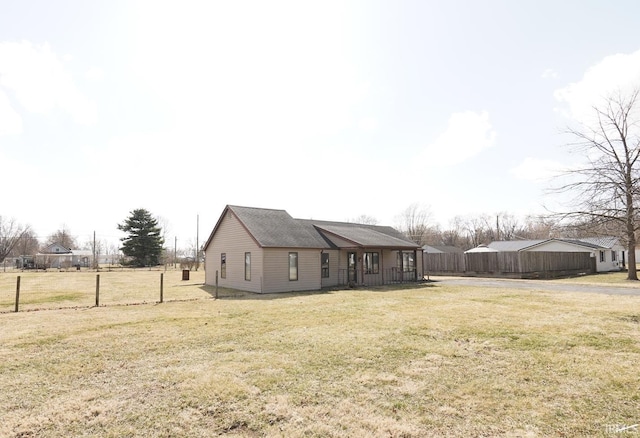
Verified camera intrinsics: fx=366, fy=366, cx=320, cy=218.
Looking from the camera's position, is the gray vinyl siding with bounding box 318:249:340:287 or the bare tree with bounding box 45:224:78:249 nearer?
the gray vinyl siding with bounding box 318:249:340:287

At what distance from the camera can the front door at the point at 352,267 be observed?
22.9 metres

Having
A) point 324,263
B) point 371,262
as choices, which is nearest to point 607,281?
point 371,262

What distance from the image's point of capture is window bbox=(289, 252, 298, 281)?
65.8ft

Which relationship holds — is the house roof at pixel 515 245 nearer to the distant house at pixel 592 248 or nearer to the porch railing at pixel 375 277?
→ the distant house at pixel 592 248

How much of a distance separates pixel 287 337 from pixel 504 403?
4982mm

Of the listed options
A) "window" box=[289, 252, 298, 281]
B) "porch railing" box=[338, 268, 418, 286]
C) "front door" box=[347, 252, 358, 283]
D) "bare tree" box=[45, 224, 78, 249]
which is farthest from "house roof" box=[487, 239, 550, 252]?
"bare tree" box=[45, 224, 78, 249]

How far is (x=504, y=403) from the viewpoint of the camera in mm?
4836

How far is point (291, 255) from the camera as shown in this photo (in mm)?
20172

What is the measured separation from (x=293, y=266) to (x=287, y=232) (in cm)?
234

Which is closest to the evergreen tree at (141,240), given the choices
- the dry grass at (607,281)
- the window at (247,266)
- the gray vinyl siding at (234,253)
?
the gray vinyl siding at (234,253)

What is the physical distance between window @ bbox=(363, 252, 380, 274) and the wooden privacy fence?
→ 12379mm

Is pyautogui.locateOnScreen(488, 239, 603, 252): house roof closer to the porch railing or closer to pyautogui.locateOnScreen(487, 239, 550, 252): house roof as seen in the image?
pyautogui.locateOnScreen(487, 239, 550, 252): house roof

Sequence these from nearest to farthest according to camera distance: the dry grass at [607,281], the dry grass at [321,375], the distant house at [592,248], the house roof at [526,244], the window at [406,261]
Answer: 1. the dry grass at [321,375]
2. the dry grass at [607,281]
3. the window at [406,261]
4. the distant house at [592,248]
5. the house roof at [526,244]

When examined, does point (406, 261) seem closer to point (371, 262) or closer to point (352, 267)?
point (371, 262)
